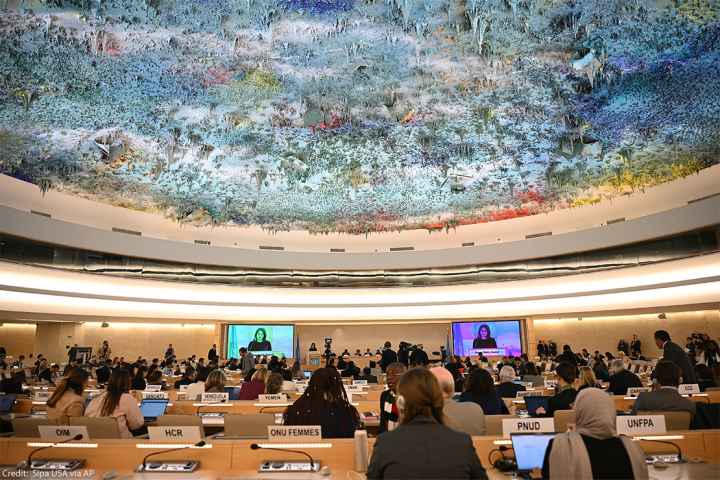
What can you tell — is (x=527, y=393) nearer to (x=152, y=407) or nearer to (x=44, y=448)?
(x=152, y=407)

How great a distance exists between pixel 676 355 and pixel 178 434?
7026 millimetres

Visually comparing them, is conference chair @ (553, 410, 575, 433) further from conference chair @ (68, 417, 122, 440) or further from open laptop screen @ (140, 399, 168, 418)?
open laptop screen @ (140, 399, 168, 418)

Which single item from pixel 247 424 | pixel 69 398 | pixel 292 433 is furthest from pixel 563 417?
pixel 69 398

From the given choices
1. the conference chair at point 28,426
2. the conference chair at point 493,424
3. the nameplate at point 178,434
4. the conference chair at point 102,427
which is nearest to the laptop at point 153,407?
the conference chair at point 102,427

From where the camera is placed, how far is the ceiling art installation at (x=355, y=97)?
8203 millimetres

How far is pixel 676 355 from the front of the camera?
7.54 m

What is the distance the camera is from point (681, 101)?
33.9 ft

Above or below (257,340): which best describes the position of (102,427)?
below

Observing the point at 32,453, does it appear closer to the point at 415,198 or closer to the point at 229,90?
the point at 229,90

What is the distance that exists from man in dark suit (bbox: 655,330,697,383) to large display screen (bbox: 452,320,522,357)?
1322 cm

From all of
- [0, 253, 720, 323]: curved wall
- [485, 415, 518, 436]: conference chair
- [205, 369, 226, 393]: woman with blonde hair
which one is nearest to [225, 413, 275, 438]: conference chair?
[485, 415, 518, 436]: conference chair

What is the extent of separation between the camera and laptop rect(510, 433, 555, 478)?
11.7ft

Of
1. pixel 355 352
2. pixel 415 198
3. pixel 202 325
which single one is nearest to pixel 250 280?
pixel 202 325

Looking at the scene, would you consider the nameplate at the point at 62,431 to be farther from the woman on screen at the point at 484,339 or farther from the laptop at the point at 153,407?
the woman on screen at the point at 484,339
